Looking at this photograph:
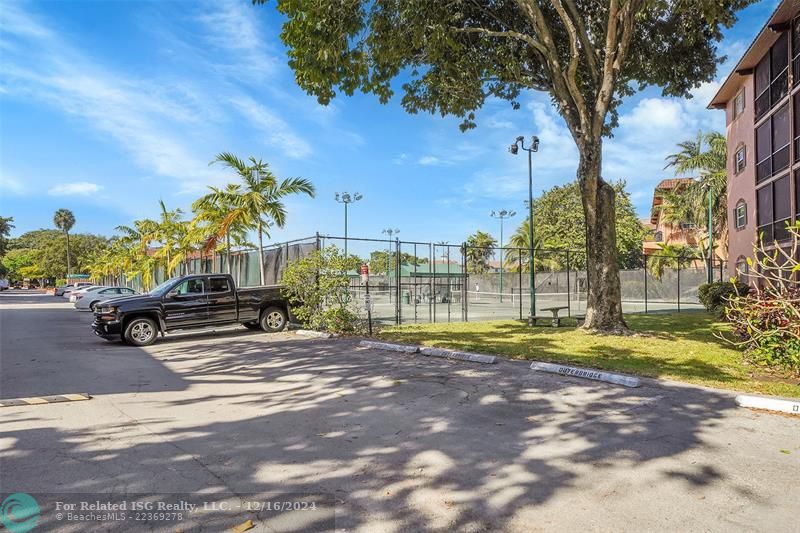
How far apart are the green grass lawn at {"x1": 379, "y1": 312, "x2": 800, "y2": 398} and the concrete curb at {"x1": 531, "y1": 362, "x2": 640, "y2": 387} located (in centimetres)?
78

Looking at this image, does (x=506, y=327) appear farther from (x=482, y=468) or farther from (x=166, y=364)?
A: (x=482, y=468)

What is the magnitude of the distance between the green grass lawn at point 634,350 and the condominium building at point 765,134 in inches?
287

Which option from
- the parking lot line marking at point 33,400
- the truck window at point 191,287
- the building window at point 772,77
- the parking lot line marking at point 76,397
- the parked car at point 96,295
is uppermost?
the building window at point 772,77

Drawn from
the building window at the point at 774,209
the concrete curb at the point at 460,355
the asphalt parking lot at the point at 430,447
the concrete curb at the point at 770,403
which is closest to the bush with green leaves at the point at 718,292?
the building window at the point at 774,209

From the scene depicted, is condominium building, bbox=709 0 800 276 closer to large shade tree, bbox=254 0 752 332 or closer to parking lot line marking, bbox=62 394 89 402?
large shade tree, bbox=254 0 752 332

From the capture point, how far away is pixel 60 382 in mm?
8086

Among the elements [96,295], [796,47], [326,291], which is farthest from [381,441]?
[96,295]

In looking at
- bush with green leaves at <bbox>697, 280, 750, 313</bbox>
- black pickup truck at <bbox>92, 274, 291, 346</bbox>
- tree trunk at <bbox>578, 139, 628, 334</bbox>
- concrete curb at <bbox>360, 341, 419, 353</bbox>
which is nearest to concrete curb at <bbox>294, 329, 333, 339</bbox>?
black pickup truck at <bbox>92, 274, 291, 346</bbox>

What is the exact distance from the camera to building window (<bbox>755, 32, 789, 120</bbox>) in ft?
61.1

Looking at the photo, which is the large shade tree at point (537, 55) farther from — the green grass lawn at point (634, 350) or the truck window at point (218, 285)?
the truck window at point (218, 285)

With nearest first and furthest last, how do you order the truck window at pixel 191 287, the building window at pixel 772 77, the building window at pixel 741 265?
the truck window at pixel 191 287
the building window at pixel 772 77
the building window at pixel 741 265

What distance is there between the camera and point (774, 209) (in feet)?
64.7

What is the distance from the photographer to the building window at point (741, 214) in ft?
75.1

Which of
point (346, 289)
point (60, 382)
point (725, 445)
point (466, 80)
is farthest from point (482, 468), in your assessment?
point (466, 80)
